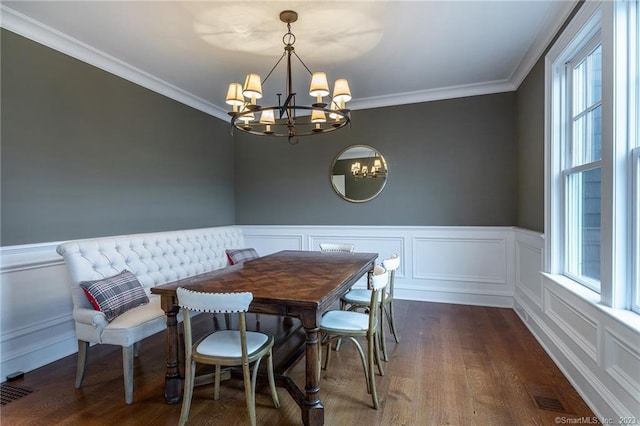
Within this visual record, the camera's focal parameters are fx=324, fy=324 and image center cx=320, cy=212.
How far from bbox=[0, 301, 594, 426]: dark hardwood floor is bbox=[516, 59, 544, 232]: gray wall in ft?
4.15

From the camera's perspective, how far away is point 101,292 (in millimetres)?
2336

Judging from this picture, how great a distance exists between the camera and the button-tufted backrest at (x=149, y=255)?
96.1 inches

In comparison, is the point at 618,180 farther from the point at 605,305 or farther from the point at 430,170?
the point at 430,170

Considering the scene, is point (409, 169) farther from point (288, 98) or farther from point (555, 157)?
point (288, 98)

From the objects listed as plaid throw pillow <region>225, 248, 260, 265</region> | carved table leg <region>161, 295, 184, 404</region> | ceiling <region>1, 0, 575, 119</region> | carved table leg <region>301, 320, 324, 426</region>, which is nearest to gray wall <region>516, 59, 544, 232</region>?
ceiling <region>1, 0, 575, 119</region>

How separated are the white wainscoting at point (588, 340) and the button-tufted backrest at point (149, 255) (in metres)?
3.35

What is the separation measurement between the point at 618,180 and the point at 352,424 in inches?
80.0

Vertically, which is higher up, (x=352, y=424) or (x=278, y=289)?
(x=278, y=289)

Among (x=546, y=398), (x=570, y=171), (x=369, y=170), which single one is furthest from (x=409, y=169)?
(x=546, y=398)

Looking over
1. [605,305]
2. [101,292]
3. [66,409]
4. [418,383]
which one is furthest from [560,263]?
[66,409]

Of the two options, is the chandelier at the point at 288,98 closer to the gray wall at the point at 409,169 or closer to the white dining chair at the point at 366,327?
the white dining chair at the point at 366,327

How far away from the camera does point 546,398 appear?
6.89 feet

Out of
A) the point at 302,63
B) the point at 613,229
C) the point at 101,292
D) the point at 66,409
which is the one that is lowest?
the point at 66,409

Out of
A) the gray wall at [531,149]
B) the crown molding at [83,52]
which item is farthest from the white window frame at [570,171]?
the crown molding at [83,52]
